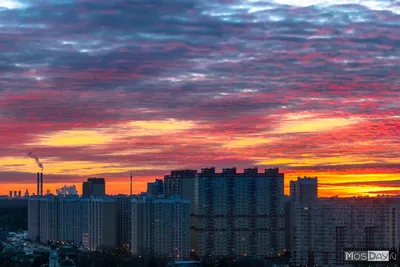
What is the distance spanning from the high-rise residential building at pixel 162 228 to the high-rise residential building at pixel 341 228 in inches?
206

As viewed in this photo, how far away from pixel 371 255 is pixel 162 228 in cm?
1028

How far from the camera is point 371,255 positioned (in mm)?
22000

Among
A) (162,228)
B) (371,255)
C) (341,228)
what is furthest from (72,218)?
(371,255)

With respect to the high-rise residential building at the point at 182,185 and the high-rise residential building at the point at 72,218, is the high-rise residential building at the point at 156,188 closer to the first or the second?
the high-rise residential building at the point at 182,185

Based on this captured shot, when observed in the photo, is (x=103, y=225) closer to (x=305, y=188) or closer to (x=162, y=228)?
(x=162, y=228)

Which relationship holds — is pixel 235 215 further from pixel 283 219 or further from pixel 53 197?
pixel 53 197

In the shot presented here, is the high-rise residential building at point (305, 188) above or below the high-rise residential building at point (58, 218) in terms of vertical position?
above

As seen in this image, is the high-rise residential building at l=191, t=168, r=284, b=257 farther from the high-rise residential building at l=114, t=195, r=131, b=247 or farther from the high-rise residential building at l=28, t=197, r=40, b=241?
the high-rise residential building at l=28, t=197, r=40, b=241

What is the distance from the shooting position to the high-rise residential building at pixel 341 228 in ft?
82.1

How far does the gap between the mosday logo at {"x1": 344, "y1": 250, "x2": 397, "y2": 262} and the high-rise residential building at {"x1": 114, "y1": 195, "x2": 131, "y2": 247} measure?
1200cm

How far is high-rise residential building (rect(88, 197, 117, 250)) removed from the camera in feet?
112

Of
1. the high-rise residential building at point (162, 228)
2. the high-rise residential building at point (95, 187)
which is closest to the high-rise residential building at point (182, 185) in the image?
the high-rise residential building at point (162, 228)

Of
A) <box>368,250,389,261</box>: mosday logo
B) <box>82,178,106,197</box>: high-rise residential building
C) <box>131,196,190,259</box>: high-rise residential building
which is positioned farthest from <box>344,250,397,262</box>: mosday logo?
<box>82,178,106,197</box>: high-rise residential building

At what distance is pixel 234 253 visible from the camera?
100 feet
